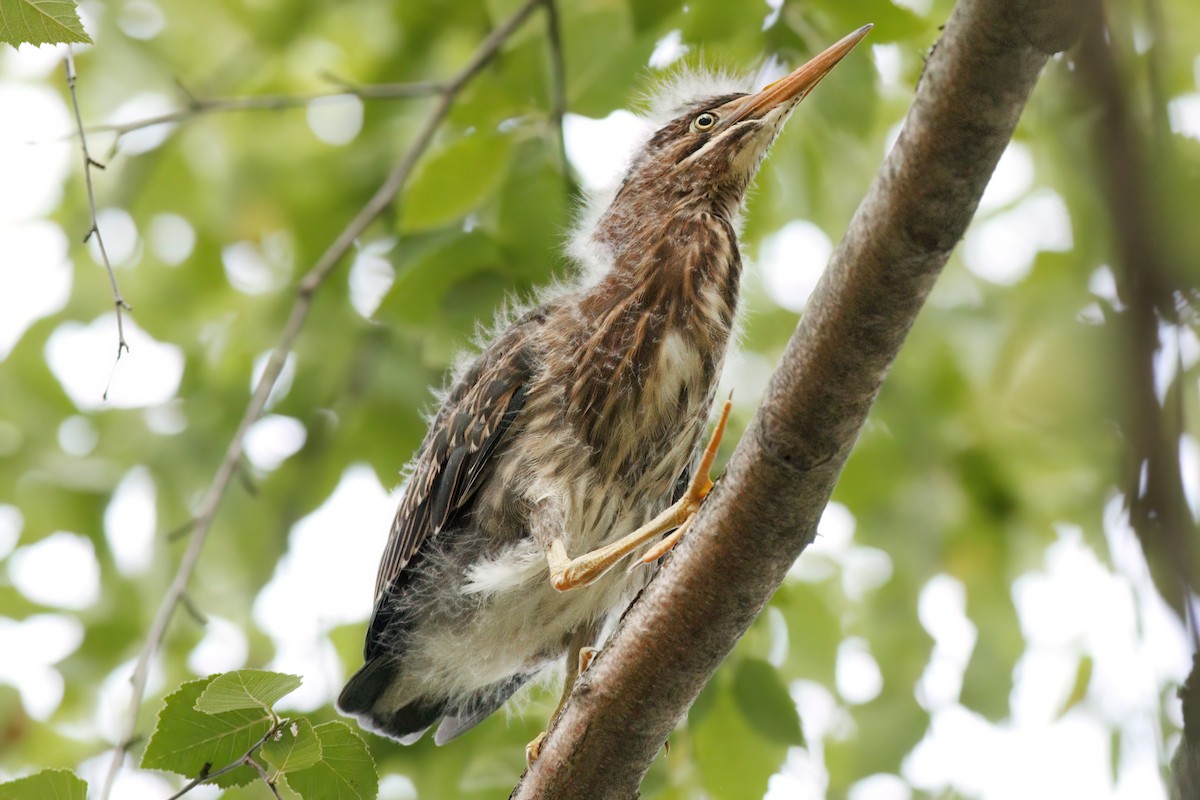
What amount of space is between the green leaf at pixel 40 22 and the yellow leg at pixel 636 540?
3.27 ft

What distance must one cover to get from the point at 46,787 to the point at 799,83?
1945 millimetres

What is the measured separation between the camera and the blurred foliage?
278cm

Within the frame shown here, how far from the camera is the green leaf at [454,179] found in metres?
2.78

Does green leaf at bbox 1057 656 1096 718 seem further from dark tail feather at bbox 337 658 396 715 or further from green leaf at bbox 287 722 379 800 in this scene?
green leaf at bbox 287 722 379 800

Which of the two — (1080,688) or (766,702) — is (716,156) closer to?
(766,702)

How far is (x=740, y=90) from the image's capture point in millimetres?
2865

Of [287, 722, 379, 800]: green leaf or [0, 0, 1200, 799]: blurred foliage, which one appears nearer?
[287, 722, 379, 800]: green leaf

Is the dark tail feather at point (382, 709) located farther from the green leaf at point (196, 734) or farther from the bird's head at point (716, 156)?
the bird's head at point (716, 156)

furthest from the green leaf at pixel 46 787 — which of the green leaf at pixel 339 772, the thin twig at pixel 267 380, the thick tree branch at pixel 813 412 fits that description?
the thick tree branch at pixel 813 412

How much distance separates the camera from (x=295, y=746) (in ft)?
5.09

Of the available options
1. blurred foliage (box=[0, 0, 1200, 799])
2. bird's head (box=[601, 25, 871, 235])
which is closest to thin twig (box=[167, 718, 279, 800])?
blurred foliage (box=[0, 0, 1200, 799])

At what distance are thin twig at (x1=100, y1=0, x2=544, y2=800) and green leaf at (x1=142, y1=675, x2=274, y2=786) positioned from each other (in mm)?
370

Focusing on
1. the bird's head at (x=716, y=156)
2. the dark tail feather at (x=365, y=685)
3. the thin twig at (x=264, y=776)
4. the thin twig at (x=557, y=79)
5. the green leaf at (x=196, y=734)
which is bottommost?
the thin twig at (x=264, y=776)

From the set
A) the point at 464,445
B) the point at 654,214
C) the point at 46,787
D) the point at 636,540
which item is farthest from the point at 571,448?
the point at 46,787
